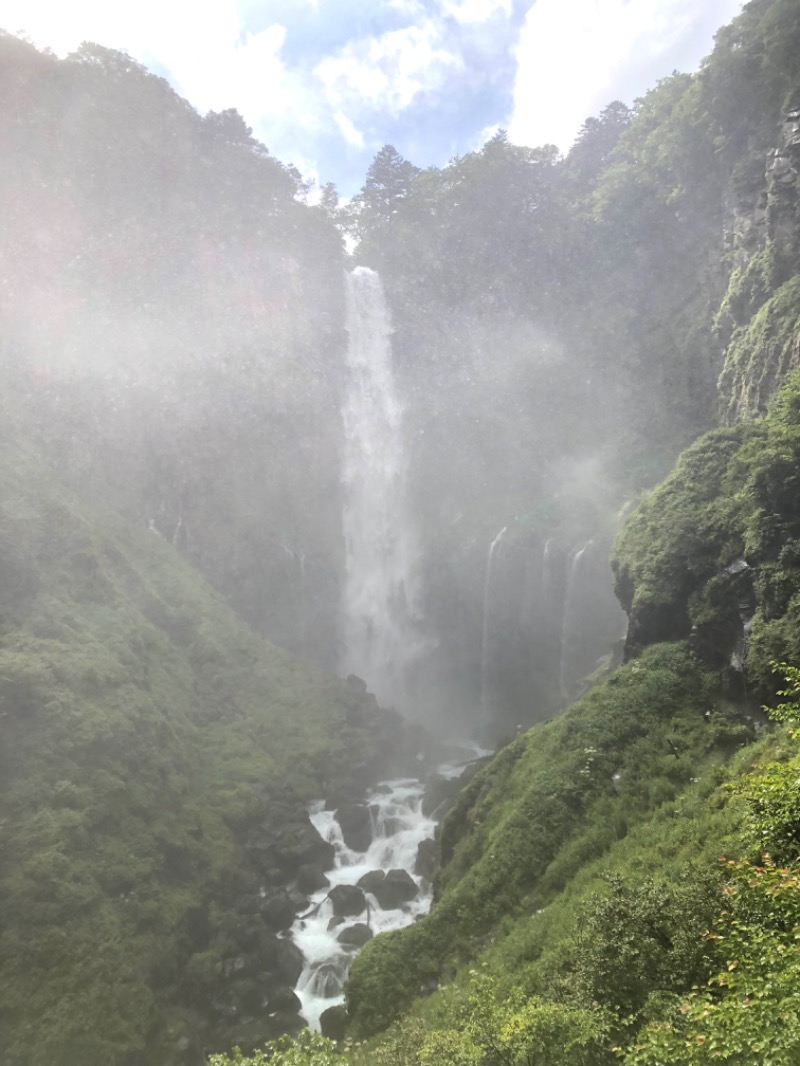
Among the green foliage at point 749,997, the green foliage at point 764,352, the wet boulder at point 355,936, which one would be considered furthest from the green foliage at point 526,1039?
the green foliage at point 764,352

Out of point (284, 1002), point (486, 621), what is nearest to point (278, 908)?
point (284, 1002)

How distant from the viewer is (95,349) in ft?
167

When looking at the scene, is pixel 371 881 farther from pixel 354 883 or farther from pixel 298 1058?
pixel 298 1058

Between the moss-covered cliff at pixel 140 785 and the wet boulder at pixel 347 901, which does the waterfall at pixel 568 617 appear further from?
the wet boulder at pixel 347 901

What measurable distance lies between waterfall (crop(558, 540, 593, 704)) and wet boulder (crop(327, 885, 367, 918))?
2463 cm

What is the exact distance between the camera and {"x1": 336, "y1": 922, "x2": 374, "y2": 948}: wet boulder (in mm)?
28203

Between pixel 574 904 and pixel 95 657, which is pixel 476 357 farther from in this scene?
pixel 574 904

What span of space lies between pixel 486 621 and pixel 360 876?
26444 mm

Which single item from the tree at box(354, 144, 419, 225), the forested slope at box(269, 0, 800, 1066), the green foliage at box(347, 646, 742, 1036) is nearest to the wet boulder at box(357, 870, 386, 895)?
the forested slope at box(269, 0, 800, 1066)

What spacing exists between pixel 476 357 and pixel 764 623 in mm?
47294

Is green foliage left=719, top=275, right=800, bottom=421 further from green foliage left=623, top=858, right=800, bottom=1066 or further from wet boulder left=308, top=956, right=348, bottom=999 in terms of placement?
wet boulder left=308, top=956, right=348, bottom=999

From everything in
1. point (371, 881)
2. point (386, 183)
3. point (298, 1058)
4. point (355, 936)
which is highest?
point (386, 183)

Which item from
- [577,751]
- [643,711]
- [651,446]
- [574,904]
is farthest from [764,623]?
[651,446]

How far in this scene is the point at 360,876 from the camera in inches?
1298
